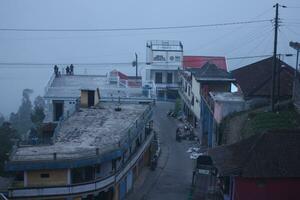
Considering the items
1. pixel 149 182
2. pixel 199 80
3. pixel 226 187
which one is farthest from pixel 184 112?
pixel 226 187

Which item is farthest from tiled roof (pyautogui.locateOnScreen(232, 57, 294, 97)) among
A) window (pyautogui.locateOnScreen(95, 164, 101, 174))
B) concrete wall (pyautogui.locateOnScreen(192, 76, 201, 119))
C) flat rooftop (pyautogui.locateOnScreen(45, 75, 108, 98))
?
window (pyautogui.locateOnScreen(95, 164, 101, 174))

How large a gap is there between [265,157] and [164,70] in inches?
1053

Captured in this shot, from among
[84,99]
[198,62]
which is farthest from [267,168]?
[198,62]

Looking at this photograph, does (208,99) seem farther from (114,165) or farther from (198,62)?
(198,62)

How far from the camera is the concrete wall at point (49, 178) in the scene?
670 inches

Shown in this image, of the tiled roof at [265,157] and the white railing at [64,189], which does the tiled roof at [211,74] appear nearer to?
the white railing at [64,189]

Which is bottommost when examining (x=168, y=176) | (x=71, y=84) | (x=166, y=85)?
(x=168, y=176)

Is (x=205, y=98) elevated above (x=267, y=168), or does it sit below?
above

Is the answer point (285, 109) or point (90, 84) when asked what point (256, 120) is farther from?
point (90, 84)

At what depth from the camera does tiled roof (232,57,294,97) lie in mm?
23844

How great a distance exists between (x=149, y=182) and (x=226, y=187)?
5.66m

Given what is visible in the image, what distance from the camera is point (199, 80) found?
99.1ft

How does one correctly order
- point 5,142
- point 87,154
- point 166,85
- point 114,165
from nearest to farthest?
1. point 87,154
2. point 114,165
3. point 5,142
4. point 166,85

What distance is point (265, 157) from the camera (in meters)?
16.2
